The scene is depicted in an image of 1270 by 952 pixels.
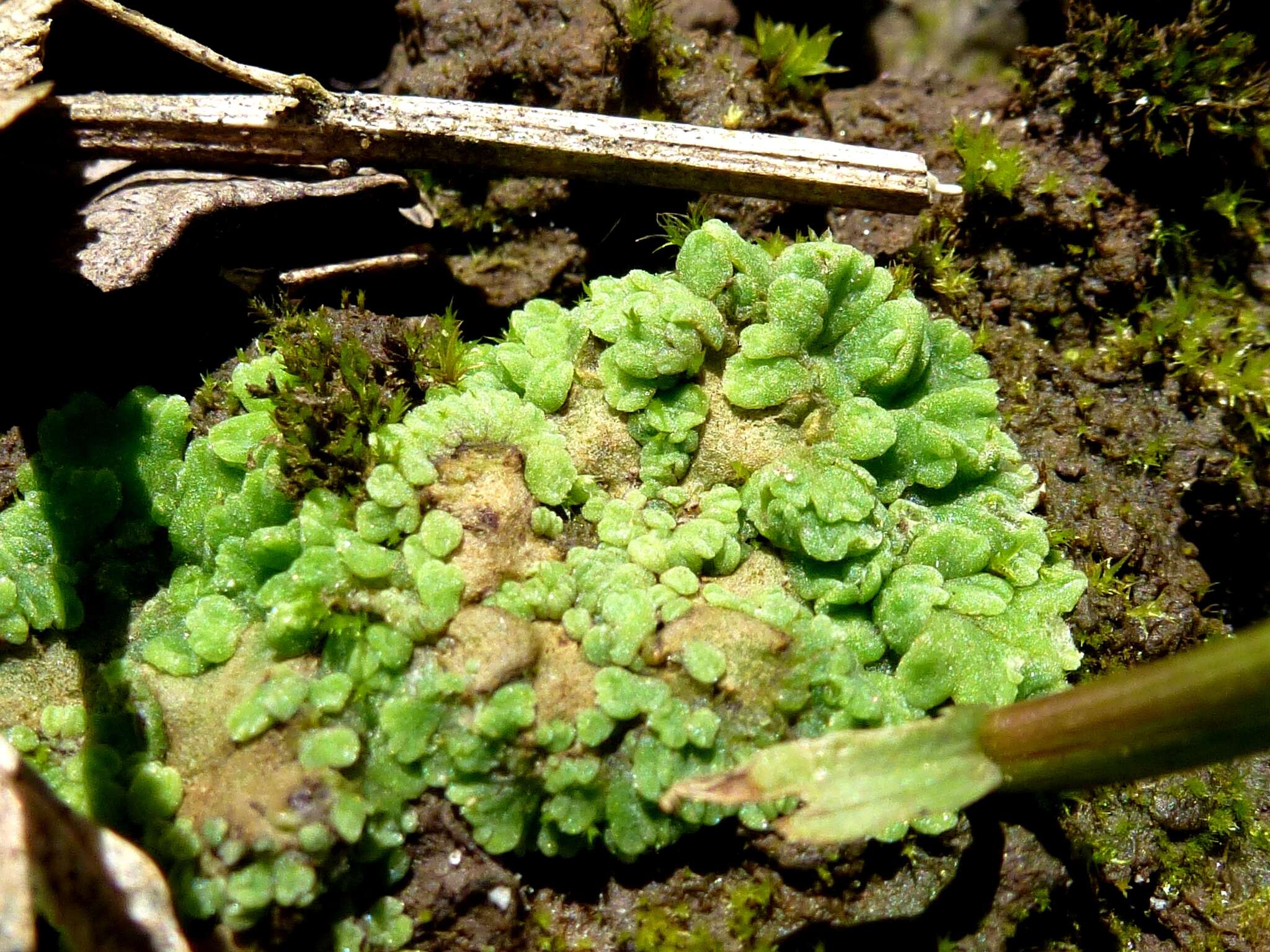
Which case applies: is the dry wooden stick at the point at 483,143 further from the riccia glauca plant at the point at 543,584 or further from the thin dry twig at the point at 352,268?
the riccia glauca plant at the point at 543,584

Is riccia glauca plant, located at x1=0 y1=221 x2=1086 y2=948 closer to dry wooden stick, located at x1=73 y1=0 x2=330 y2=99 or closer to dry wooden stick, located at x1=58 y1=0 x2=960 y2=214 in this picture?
dry wooden stick, located at x1=58 y1=0 x2=960 y2=214

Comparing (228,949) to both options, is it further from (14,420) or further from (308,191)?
(308,191)

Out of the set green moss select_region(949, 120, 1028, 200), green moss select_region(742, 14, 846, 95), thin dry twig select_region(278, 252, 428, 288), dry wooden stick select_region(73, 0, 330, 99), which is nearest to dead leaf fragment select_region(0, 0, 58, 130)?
dry wooden stick select_region(73, 0, 330, 99)

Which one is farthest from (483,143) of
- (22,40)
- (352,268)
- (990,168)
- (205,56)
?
(990,168)

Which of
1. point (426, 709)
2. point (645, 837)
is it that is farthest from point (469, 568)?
point (645, 837)

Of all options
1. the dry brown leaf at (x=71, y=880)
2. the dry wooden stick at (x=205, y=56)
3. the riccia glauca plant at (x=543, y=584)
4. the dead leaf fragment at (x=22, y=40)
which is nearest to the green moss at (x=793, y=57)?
the riccia glauca plant at (x=543, y=584)

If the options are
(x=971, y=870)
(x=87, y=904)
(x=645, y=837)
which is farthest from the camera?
(x=971, y=870)
